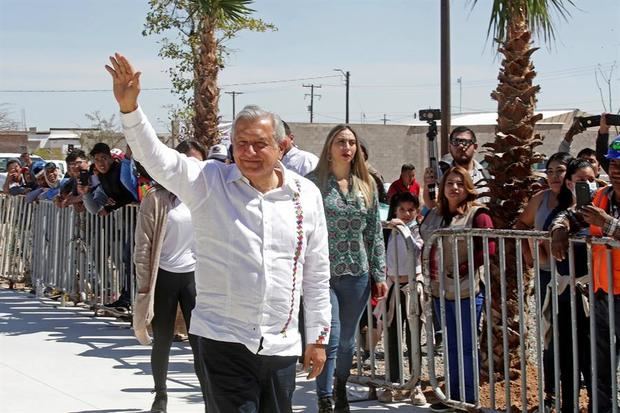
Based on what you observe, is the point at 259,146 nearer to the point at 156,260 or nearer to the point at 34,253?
the point at 156,260

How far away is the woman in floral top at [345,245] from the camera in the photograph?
6945mm

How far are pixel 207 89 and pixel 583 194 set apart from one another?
30.1 feet

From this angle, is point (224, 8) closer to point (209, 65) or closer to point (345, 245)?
point (209, 65)

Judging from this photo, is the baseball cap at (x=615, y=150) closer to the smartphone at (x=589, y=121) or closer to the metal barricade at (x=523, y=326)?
the metal barricade at (x=523, y=326)

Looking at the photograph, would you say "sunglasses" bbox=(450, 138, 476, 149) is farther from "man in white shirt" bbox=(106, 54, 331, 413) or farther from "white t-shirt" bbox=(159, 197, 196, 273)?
"man in white shirt" bbox=(106, 54, 331, 413)

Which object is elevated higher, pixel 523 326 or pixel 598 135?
pixel 598 135

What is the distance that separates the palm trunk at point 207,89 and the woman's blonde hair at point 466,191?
21.5 ft

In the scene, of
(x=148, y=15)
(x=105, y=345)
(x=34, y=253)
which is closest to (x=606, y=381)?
(x=105, y=345)

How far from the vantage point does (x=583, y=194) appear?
586cm

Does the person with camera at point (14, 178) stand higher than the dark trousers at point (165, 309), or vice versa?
the person with camera at point (14, 178)

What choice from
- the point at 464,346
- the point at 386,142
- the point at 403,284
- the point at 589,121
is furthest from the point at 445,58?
the point at 386,142

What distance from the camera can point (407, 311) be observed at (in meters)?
7.87

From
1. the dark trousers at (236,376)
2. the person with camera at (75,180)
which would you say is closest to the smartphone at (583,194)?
the dark trousers at (236,376)

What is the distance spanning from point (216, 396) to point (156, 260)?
2.84 m
